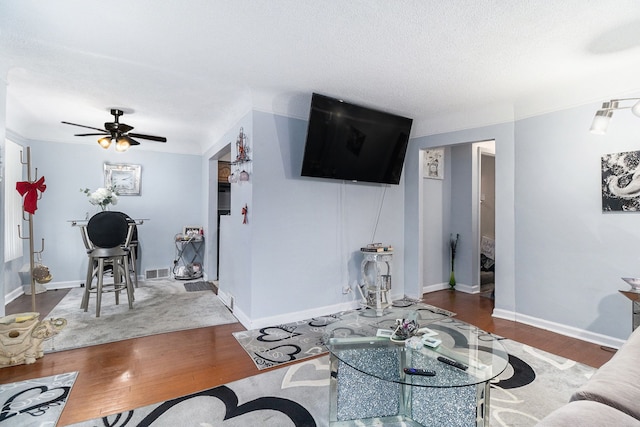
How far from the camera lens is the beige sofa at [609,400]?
0.77m

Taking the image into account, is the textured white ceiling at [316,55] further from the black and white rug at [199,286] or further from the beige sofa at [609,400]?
the black and white rug at [199,286]

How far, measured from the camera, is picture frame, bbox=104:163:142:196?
5172 mm

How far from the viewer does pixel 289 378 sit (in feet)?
7.45

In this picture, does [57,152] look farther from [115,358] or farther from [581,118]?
[581,118]

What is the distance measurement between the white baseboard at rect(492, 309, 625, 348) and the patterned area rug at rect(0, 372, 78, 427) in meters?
4.13

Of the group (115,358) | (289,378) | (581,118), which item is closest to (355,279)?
(289,378)

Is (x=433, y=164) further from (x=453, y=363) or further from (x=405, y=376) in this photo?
(x=405, y=376)

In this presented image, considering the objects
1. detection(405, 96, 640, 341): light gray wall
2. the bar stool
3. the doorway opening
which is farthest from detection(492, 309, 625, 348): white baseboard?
the bar stool

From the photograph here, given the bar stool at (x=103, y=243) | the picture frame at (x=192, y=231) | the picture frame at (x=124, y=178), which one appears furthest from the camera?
the picture frame at (x=192, y=231)

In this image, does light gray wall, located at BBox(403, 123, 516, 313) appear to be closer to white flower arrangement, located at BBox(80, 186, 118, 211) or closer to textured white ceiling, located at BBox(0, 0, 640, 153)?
textured white ceiling, located at BBox(0, 0, 640, 153)

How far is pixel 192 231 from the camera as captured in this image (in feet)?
18.6

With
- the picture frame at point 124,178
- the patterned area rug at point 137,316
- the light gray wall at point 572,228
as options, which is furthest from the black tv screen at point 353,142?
the picture frame at point 124,178

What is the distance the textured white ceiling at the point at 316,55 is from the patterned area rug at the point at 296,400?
2503mm

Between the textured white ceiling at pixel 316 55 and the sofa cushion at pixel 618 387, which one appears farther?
the textured white ceiling at pixel 316 55
